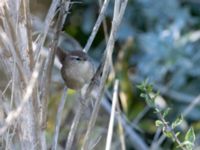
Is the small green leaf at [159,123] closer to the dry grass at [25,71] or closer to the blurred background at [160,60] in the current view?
the dry grass at [25,71]

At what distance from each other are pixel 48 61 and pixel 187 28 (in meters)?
2.25

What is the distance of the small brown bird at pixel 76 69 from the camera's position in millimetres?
2041

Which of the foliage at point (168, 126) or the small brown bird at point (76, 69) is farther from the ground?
the foliage at point (168, 126)

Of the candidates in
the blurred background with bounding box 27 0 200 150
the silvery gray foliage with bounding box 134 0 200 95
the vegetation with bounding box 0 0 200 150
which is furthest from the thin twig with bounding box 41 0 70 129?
the silvery gray foliage with bounding box 134 0 200 95

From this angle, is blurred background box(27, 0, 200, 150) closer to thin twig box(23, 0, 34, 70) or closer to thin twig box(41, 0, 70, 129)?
thin twig box(41, 0, 70, 129)

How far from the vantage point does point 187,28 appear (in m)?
3.84

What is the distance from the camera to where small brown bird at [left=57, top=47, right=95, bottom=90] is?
2.04m

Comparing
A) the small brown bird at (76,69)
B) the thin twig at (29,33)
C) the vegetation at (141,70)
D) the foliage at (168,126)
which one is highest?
the thin twig at (29,33)

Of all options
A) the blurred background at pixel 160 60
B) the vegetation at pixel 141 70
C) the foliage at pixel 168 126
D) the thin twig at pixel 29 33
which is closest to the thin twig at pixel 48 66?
the thin twig at pixel 29 33

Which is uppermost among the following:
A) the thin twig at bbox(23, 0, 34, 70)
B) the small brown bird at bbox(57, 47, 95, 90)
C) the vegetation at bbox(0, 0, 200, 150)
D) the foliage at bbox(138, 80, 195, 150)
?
the thin twig at bbox(23, 0, 34, 70)

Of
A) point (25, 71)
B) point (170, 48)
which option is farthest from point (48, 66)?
point (170, 48)

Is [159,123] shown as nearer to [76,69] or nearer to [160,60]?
[76,69]

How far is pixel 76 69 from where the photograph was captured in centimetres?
214

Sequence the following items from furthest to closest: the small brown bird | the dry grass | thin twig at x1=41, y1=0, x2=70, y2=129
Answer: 1. the small brown bird
2. thin twig at x1=41, y1=0, x2=70, y2=129
3. the dry grass
